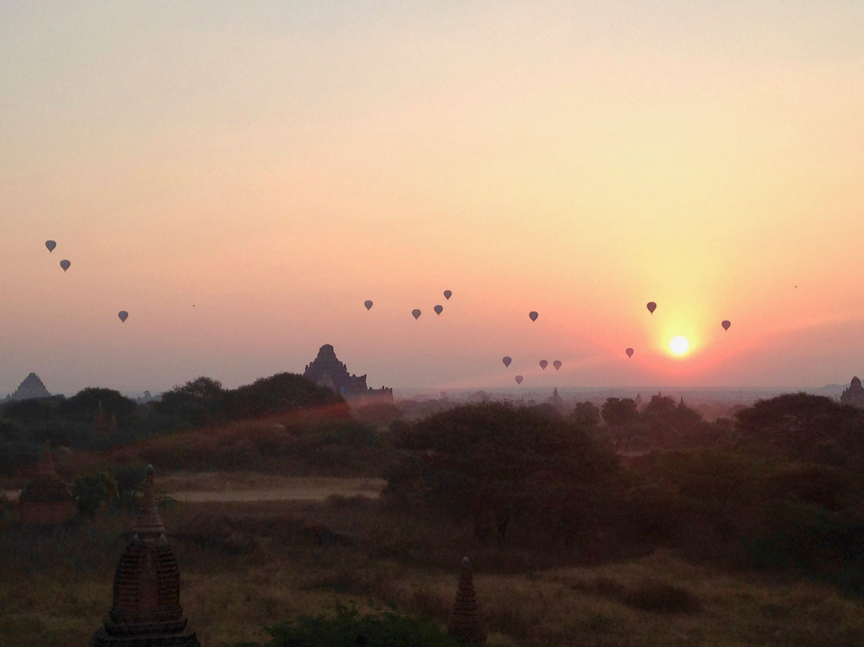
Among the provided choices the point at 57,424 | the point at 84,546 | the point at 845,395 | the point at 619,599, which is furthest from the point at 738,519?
the point at 845,395

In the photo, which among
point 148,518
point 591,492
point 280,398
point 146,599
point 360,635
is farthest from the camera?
point 280,398

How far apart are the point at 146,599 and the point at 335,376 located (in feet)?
387

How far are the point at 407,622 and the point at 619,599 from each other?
10411mm

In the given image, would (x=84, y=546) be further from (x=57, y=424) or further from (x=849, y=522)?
(x=57, y=424)

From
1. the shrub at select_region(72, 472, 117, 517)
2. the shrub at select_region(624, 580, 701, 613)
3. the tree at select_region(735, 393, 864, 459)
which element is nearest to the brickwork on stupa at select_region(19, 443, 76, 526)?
the shrub at select_region(72, 472, 117, 517)

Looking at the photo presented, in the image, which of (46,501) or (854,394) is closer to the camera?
(46,501)

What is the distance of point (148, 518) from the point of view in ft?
30.5

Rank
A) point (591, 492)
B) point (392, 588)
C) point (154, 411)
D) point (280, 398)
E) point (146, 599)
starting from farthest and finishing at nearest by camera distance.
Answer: point (280, 398) < point (154, 411) < point (591, 492) < point (392, 588) < point (146, 599)

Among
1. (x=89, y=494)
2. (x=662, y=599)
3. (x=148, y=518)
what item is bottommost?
(x=662, y=599)

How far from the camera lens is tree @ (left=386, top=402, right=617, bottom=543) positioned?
27.8 metres

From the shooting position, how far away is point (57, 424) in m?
56.6

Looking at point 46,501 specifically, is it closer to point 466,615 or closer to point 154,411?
point 466,615

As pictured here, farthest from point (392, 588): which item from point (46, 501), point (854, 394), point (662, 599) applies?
point (854, 394)

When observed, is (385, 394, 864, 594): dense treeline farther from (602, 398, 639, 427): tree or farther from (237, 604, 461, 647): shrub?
(602, 398, 639, 427): tree
